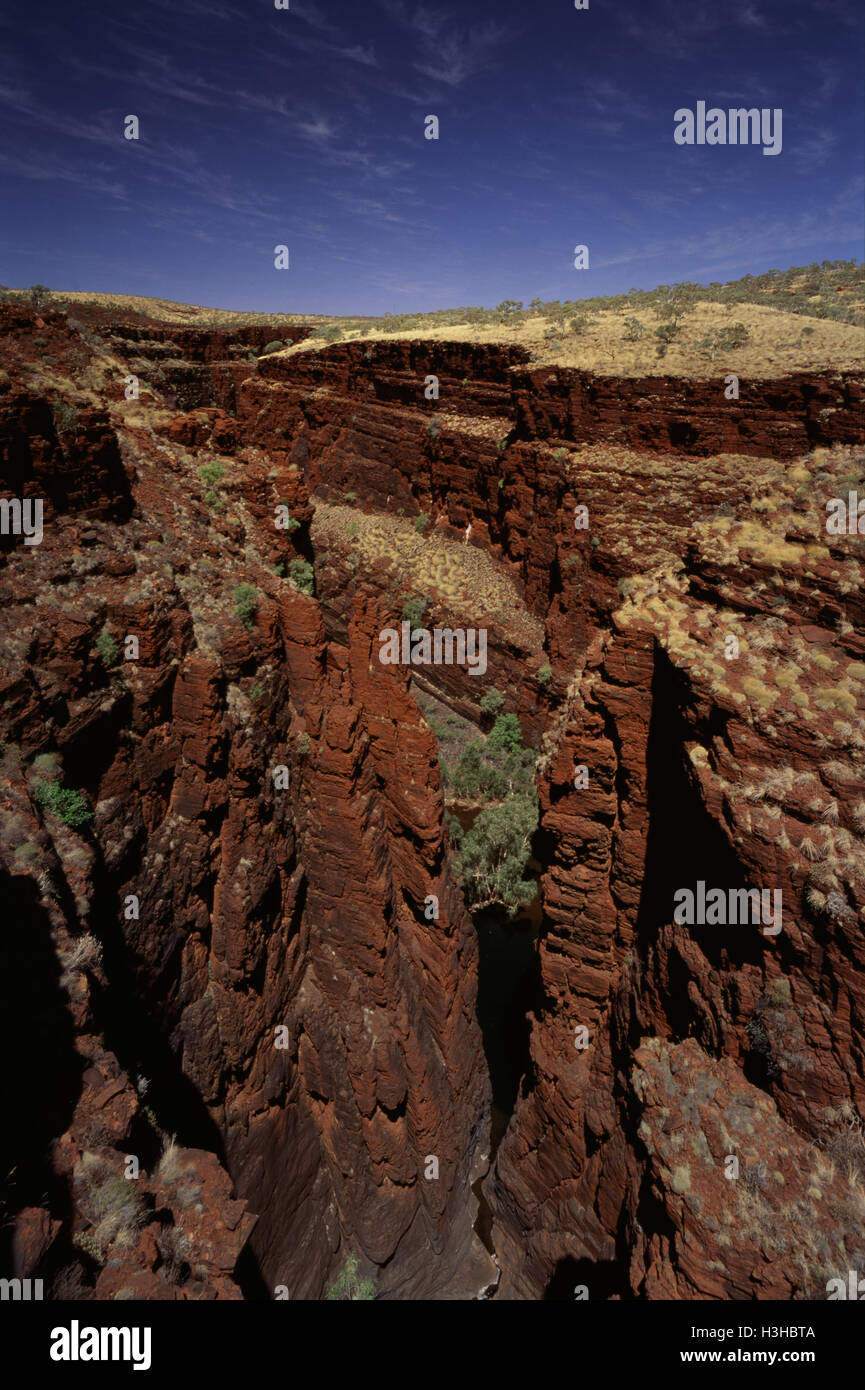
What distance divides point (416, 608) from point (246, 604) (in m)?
29.5

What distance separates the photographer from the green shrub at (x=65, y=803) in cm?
770

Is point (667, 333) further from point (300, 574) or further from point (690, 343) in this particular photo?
point (300, 574)

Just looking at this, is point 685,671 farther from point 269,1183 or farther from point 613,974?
point 269,1183

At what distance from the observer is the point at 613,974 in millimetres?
13008

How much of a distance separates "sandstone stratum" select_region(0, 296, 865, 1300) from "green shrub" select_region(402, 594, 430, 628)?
22.5m

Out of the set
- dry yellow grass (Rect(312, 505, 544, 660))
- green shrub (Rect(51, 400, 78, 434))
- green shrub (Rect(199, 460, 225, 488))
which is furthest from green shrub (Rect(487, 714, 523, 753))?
green shrub (Rect(51, 400, 78, 434))

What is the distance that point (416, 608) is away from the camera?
130 ft

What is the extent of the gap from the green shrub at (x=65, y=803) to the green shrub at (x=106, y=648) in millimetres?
1898

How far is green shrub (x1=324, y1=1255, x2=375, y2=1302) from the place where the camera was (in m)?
13.2

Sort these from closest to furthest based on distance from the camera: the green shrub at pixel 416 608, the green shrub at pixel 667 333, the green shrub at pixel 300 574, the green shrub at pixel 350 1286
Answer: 1. the green shrub at pixel 300 574
2. the green shrub at pixel 350 1286
3. the green shrub at pixel 667 333
4. the green shrub at pixel 416 608
